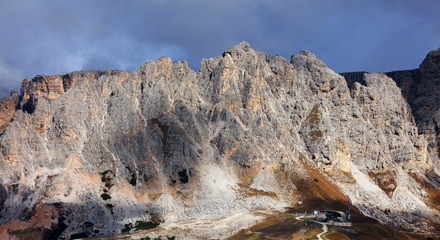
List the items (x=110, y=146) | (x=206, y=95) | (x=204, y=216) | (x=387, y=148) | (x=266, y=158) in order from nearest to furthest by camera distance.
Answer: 1. (x=204, y=216)
2. (x=110, y=146)
3. (x=266, y=158)
4. (x=206, y=95)
5. (x=387, y=148)

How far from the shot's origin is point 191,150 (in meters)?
138

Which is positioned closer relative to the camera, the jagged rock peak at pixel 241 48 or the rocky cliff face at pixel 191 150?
the rocky cliff face at pixel 191 150

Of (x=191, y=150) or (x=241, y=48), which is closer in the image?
(x=191, y=150)

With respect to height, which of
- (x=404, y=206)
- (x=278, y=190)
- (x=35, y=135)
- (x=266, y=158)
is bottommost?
(x=404, y=206)

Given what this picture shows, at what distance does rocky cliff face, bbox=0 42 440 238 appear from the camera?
4343 inches

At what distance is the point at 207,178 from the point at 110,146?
1471 inches

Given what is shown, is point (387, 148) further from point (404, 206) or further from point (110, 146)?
point (110, 146)

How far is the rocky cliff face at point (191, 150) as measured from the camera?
110m

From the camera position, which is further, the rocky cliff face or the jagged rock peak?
the jagged rock peak

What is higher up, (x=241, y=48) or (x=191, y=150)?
(x=241, y=48)

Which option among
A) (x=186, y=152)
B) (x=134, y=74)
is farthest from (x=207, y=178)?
(x=134, y=74)

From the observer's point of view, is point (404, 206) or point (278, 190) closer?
point (278, 190)

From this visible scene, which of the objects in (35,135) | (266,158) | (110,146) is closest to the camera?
(35,135)

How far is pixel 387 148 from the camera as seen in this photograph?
192 meters
